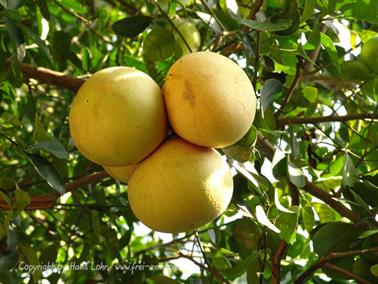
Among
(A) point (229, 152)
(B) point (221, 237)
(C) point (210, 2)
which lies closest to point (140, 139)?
(A) point (229, 152)

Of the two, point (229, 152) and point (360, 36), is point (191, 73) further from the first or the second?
point (360, 36)

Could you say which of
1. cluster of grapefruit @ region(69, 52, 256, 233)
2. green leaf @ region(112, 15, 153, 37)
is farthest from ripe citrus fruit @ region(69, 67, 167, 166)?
green leaf @ region(112, 15, 153, 37)

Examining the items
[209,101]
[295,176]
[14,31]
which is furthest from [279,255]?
[14,31]

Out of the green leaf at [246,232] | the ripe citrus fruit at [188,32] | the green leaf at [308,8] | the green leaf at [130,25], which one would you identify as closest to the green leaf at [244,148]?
the green leaf at [308,8]

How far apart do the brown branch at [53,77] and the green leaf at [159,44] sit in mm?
173

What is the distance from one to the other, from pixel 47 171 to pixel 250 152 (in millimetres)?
399

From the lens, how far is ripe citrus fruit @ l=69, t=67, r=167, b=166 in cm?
95

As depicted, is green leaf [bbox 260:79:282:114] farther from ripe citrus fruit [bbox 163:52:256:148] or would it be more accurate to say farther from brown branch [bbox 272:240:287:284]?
brown branch [bbox 272:240:287:284]

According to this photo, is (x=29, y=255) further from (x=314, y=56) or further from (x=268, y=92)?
(x=314, y=56)

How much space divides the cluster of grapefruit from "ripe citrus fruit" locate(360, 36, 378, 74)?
44 centimetres

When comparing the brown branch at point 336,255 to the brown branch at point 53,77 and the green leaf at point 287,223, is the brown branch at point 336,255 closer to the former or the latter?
the green leaf at point 287,223

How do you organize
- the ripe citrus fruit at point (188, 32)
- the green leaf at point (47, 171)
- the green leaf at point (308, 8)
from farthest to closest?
the ripe citrus fruit at point (188, 32), the green leaf at point (47, 171), the green leaf at point (308, 8)

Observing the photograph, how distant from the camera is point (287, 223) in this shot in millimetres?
1131

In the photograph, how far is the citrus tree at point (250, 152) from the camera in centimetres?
111
